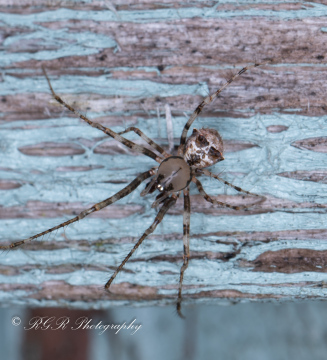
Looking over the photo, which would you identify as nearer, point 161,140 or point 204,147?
point 204,147

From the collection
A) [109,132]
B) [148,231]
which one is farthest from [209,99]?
[148,231]

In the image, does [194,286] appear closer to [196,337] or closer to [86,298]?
[86,298]

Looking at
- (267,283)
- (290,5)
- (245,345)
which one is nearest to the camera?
(290,5)

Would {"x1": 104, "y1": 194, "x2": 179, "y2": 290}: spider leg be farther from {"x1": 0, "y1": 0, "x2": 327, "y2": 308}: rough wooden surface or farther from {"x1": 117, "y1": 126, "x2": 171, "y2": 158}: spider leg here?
{"x1": 117, "y1": 126, "x2": 171, "y2": 158}: spider leg

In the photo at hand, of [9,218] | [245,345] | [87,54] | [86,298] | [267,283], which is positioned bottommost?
[245,345]

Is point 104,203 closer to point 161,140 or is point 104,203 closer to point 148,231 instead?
point 148,231

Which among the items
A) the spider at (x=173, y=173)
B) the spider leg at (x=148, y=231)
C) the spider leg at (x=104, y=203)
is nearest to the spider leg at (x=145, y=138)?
the spider at (x=173, y=173)

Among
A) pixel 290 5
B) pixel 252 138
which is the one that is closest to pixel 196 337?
pixel 252 138
